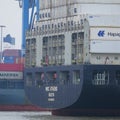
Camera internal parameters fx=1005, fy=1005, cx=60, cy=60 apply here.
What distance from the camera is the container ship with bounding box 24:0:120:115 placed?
274 feet

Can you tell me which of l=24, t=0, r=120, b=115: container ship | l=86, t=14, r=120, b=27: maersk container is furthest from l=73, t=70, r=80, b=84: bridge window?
l=86, t=14, r=120, b=27: maersk container

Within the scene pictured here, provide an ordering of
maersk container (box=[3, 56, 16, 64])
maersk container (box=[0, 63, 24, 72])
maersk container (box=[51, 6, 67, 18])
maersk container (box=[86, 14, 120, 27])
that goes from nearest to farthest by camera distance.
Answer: maersk container (box=[86, 14, 120, 27]) → maersk container (box=[51, 6, 67, 18]) → maersk container (box=[0, 63, 24, 72]) → maersk container (box=[3, 56, 16, 64])

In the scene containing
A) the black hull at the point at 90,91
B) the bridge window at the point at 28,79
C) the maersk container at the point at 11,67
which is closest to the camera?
the black hull at the point at 90,91

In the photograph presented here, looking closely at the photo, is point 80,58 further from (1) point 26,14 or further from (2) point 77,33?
(1) point 26,14

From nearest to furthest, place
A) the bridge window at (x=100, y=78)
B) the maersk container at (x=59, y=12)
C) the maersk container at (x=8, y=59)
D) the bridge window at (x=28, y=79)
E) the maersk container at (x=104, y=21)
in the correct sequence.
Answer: the maersk container at (x=104, y=21) < the bridge window at (x=100, y=78) < the maersk container at (x=59, y=12) < the bridge window at (x=28, y=79) < the maersk container at (x=8, y=59)

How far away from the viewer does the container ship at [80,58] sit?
83.4 metres

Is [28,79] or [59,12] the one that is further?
[28,79]

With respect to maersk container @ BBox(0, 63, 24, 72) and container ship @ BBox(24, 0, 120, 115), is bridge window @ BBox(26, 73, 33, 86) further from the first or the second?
maersk container @ BBox(0, 63, 24, 72)

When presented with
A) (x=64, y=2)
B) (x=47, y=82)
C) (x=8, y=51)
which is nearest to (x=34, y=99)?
(x=47, y=82)

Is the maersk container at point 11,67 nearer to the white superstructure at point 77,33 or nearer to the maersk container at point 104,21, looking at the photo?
the white superstructure at point 77,33

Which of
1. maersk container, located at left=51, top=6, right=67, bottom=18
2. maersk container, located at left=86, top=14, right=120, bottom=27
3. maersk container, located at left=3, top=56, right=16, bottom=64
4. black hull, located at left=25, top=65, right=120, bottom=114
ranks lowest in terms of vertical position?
black hull, located at left=25, top=65, right=120, bottom=114

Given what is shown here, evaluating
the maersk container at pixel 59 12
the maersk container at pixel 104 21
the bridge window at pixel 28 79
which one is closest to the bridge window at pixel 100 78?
the maersk container at pixel 104 21

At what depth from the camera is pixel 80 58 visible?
84875 mm

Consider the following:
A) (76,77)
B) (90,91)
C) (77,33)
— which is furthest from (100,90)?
(77,33)
